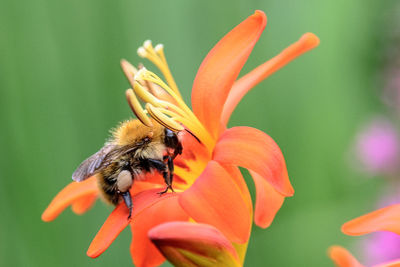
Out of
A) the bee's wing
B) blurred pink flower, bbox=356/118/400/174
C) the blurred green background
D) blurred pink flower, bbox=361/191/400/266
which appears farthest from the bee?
blurred pink flower, bbox=356/118/400/174

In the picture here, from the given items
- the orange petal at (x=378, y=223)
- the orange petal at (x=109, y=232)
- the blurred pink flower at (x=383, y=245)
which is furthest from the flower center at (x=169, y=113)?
the blurred pink flower at (x=383, y=245)

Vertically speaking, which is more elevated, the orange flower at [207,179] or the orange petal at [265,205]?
the orange flower at [207,179]

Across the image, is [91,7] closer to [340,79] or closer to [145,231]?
[340,79]

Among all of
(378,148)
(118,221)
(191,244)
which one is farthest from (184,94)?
(191,244)

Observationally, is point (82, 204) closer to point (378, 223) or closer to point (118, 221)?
point (118, 221)

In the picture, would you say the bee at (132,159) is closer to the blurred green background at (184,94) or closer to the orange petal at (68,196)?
the orange petal at (68,196)

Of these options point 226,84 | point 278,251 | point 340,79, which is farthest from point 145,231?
point 340,79
